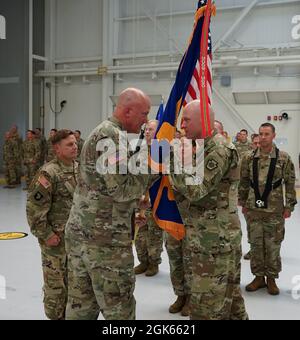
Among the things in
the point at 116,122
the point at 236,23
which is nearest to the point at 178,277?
the point at 116,122

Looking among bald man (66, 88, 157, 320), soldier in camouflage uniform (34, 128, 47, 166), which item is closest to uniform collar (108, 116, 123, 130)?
bald man (66, 88, 157, 320)

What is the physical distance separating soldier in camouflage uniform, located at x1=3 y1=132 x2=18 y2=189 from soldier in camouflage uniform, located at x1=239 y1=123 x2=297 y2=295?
346 inches

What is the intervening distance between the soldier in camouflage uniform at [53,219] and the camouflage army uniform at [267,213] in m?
1.96

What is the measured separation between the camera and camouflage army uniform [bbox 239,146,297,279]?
13.7 feet

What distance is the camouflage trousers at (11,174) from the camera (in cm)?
1191

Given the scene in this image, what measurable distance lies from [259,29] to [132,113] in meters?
10.9

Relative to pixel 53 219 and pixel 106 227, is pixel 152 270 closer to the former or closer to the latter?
pixel 53 219

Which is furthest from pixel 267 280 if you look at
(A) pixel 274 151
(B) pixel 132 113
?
(B) pixel 132 113

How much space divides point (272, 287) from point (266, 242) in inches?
17.1

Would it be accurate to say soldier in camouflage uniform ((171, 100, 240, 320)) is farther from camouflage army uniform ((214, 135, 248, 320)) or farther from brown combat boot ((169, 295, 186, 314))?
brown combat boot ((169, 295, 186, 314))

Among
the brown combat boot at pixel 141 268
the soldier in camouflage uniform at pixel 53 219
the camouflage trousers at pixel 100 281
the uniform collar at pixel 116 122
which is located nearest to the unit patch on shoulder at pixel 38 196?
the soldier in camouflage uniform at pixel 53 219

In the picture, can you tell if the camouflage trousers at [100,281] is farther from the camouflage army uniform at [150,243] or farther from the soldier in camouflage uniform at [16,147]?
the soldier in camouflage uniform at [16,147]

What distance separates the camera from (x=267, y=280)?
4211mm

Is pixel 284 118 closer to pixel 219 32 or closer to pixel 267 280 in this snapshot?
pixel 219 32
